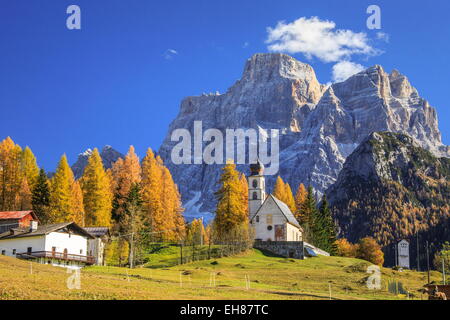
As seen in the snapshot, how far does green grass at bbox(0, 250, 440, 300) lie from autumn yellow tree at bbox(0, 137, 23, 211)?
29566mm

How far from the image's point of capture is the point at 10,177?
287ft

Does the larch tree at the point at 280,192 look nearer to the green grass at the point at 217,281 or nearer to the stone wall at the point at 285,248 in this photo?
the green grass at the point at 217,281

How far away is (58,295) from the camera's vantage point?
3309 centimetres

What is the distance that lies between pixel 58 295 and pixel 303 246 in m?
52.9

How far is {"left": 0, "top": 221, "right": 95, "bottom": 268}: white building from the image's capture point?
66500mm

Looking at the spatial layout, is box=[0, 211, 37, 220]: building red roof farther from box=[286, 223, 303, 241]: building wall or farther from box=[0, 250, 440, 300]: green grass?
box=[286, 223, 303, 241]: building wall

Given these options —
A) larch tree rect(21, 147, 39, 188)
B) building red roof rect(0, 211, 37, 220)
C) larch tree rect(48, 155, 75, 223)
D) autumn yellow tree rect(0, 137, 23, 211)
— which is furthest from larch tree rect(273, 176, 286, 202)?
building red roof rect(0, 211, 37, 220)

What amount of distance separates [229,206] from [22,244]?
99.9ft

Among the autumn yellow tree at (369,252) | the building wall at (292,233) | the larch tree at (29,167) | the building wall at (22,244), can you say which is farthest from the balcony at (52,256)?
the autumn yellow tree at (369,252)

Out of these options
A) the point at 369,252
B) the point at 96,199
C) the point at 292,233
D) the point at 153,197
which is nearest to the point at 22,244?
the point at 96,199

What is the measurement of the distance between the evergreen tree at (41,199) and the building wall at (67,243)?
11012 millimetres

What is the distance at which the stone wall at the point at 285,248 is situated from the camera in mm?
81875
